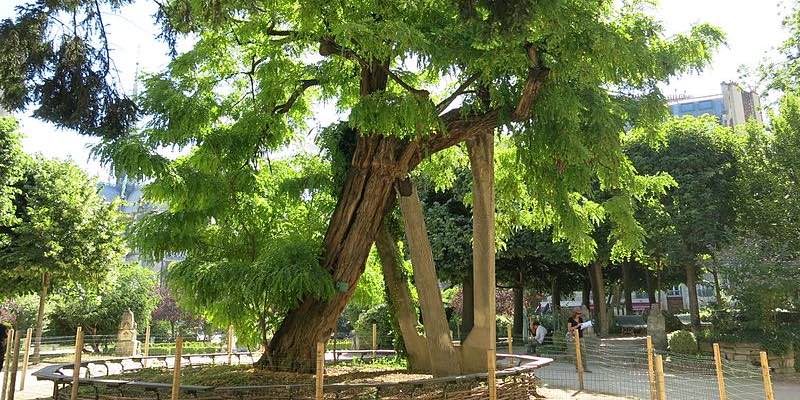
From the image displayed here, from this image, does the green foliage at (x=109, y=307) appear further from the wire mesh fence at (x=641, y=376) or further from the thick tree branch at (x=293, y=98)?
the wire mesh fence at (x=641, y=376)

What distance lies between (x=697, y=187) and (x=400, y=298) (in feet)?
46.0

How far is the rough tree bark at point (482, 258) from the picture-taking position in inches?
393

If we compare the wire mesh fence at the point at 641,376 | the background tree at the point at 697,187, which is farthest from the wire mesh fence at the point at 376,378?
the background tree at the point at 697,187

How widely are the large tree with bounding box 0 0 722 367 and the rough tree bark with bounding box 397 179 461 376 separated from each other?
1.82 feet

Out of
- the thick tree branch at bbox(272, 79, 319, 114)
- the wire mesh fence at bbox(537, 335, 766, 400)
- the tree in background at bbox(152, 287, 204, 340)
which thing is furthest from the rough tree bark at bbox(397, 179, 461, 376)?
the tree in background at bbox(152, 287, 204, 340)

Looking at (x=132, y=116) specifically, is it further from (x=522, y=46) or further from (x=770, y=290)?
(x=770, y=290)

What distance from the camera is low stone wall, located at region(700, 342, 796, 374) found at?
15.9 m

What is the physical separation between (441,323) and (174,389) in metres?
4.65

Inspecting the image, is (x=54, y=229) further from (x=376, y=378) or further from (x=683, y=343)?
(x=683, y=343)

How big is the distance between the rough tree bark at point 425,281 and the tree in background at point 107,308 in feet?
→ 59.4

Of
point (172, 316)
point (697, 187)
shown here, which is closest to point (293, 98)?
point (697, 187)

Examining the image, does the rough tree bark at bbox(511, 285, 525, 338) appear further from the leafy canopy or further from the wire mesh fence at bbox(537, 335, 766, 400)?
the leafy canopy

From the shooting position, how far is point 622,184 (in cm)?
1100

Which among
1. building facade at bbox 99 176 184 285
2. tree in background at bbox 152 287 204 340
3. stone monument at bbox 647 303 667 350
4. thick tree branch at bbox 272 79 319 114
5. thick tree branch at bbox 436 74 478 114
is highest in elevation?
thick tree branch at bbox 272 79 319 114
